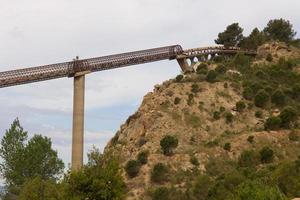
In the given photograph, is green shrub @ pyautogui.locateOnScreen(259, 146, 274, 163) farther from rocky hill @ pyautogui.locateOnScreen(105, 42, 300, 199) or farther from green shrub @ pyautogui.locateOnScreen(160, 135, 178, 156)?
green shrub @ pyautogui.locateOnScreen(160, 135, 178, 156)

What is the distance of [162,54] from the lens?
291 ft

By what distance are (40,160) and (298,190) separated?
4425 cm

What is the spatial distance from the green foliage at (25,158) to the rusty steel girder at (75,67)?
59.3 ft

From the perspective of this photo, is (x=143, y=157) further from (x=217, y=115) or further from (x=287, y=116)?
(x=287, y=116)

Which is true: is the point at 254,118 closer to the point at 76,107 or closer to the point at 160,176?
the point at 160,176

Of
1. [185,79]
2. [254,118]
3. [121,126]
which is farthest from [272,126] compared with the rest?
[121,126]

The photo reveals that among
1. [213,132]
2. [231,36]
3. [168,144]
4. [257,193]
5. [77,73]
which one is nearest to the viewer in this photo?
[257,193]

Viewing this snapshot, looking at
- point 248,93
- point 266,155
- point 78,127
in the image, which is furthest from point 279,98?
point 78,127

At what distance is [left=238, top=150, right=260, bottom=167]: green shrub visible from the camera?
231 ft

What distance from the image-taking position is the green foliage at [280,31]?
11012cm

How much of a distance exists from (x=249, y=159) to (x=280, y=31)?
4673 centimetres

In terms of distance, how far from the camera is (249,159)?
231 feet

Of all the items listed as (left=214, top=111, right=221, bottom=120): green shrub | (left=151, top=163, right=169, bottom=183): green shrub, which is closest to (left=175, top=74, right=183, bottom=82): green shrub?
(left=214, top=111, right=221, bottom=120): green shrub

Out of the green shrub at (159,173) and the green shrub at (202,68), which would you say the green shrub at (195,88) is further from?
the green shrub at (159,173)
